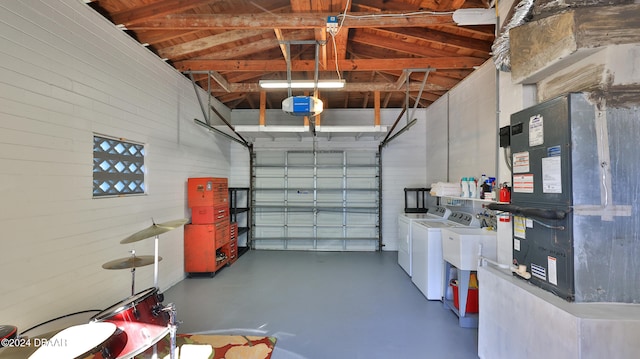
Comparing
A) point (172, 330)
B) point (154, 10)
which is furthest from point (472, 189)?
point (154, 10)

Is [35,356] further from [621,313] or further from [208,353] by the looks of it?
[621,313]

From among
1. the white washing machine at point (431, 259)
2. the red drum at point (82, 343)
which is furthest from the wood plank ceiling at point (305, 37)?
the red drum at point (82, 343)

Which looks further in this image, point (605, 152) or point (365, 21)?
point (365, 21)

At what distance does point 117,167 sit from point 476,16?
423 centimetres

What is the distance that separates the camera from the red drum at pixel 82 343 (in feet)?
4.24

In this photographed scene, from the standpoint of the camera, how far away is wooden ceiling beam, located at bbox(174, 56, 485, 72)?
383cm

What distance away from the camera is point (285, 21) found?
2.84 metres

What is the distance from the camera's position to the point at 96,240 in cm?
263

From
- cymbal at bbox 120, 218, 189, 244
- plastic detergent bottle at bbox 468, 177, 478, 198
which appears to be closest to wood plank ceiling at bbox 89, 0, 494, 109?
plastic detergent bottle at bbox 468, 177, 478, 198

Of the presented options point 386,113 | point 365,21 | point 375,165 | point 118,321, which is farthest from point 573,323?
point 386,113

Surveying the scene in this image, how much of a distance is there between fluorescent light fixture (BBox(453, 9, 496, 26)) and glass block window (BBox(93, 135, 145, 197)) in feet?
13.1

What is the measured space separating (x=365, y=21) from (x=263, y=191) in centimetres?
455

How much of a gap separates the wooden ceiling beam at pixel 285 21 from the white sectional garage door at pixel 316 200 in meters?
3.62

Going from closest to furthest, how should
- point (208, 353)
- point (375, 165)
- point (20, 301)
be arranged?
point (20, 301) < point (208, 353) < point (375, 165)
